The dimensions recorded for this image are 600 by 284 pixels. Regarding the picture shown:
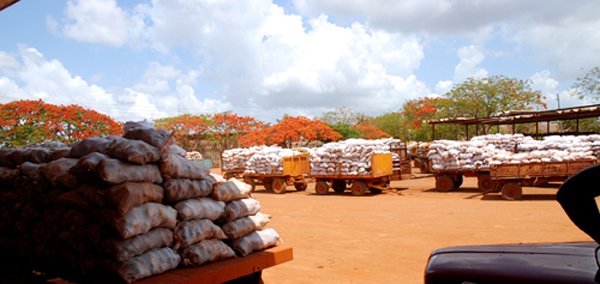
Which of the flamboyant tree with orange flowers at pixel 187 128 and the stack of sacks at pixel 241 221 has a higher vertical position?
the flamboyant tree with orange flowers at pixel 187 128

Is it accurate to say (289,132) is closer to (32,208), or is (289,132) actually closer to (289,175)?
(289,175)

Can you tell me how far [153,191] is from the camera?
12.1 ft

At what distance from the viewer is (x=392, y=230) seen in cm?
993

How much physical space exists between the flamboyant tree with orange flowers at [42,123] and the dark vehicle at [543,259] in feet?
72.4

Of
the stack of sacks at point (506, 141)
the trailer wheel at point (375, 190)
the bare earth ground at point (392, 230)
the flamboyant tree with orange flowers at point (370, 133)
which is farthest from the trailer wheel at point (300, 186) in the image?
the flamboyant tree with orange flowers at point (370, 133)

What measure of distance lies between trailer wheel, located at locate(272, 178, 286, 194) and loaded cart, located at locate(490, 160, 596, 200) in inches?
364

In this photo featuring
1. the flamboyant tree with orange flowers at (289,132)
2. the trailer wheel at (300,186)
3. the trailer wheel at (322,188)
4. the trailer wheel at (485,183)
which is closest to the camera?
Answer: the trailer wheel at (485,183)

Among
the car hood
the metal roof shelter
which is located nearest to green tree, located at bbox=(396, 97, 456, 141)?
the metal roof shelter

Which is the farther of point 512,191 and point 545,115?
point 545,115

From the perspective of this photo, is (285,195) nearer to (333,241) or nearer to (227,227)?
(333,241)

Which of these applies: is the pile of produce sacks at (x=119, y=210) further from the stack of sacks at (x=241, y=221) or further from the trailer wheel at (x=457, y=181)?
the trailer wheel at (x=457, y=181)

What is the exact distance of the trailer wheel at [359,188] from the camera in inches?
696

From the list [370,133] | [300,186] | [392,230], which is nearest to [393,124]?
[370,133]

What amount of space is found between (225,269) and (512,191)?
13.5 meters
